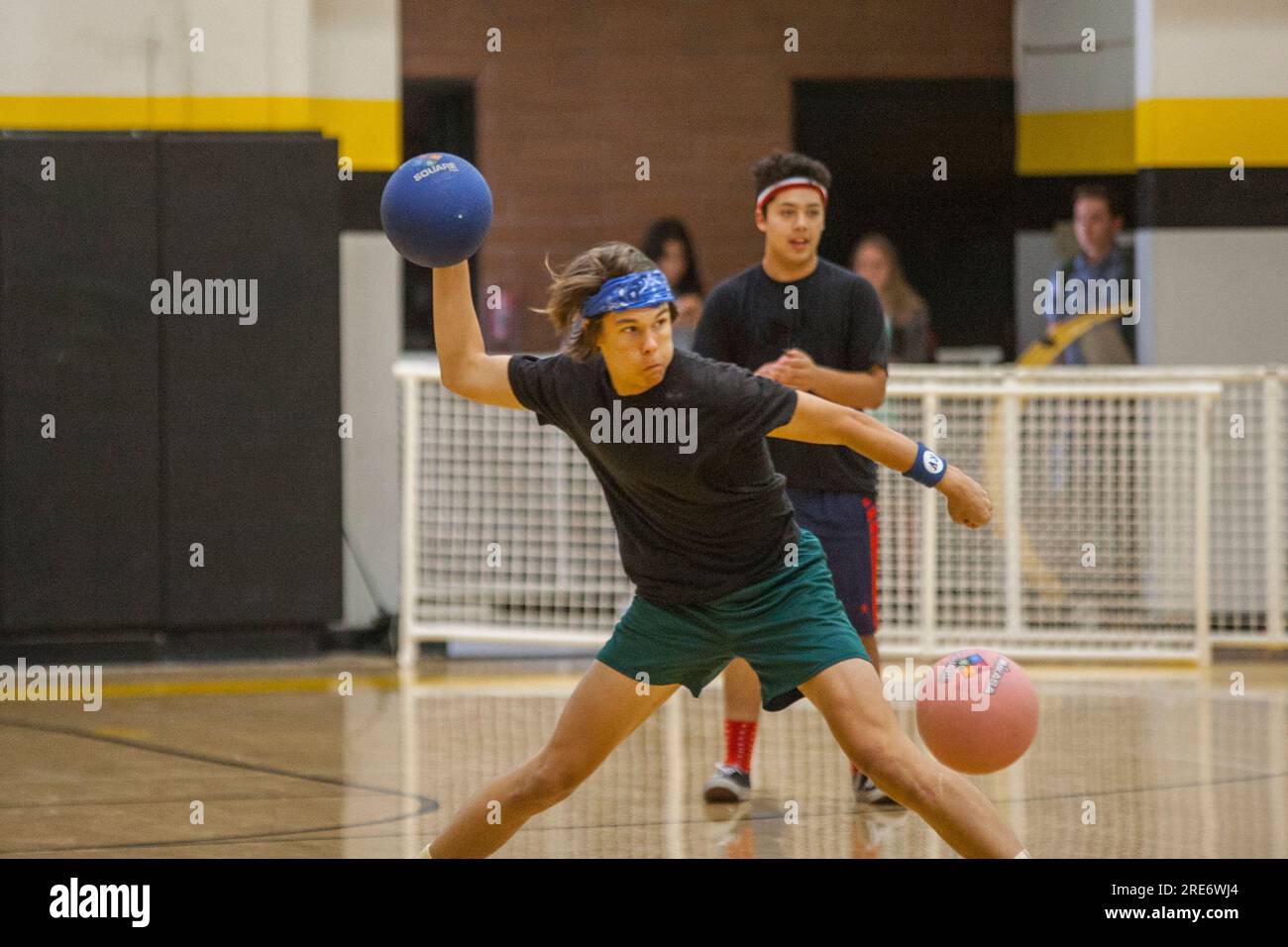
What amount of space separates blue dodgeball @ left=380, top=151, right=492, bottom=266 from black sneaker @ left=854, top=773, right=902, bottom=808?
10.1 ft

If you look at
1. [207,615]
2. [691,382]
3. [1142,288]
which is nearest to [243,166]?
[207,615]

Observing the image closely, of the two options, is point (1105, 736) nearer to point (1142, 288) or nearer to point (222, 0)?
point (1142, 288)

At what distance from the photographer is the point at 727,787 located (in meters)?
7.25

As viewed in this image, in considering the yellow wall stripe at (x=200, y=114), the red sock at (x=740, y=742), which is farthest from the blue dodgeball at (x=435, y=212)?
the yellow wall stripe at (x=200, y=114)

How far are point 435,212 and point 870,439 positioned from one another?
4.64 ft

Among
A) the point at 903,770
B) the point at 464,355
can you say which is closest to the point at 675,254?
the point at 464,355

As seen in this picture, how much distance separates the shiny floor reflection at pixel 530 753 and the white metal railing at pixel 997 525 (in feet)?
1.44

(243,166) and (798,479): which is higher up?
(243,166)

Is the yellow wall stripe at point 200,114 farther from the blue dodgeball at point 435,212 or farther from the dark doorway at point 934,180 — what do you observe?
the blue dodgeball at point 435,212

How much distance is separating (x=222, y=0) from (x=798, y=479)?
5.83 metres

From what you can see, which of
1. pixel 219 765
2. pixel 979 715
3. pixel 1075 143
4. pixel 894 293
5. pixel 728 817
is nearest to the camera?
pixel 979 715

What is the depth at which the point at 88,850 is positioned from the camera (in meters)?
6.28

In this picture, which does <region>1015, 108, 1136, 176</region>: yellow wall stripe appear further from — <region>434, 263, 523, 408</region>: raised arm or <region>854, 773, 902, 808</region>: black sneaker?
<region>434, 263, 523, 408</region>: raised arm

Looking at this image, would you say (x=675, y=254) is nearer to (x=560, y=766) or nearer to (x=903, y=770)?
(x=560, y=766)
